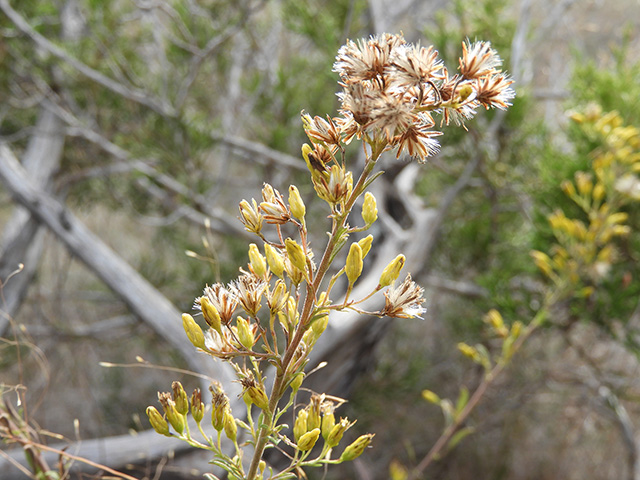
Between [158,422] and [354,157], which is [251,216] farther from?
[354,157]

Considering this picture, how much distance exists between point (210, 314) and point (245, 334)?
40 millimetres

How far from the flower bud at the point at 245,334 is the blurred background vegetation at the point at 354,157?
4.50ft

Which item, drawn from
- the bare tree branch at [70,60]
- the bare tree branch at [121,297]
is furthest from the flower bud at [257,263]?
the bare tree branch at [70,60]

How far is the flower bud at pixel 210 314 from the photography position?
0.48 meters

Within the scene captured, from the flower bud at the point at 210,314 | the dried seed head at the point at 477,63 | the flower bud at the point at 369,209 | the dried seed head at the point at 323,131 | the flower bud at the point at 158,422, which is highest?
the dried seed head at the point at 477,63

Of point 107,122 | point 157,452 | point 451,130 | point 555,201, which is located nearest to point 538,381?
point 555,201

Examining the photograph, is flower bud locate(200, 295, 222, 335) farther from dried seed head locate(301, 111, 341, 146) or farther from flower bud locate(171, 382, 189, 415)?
dried seed head locate(301, 111, 341, 146)

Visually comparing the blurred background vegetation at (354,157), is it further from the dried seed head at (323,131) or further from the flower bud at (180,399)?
the flower bud at (180,399)

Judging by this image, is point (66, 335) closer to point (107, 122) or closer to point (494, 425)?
point (107, 122)

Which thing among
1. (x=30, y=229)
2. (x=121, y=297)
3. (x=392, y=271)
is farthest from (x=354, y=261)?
(x=30, y=229)

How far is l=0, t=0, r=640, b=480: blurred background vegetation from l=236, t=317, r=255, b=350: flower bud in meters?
1.37

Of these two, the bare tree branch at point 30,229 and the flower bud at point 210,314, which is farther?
the bare tree branch at point 30,229

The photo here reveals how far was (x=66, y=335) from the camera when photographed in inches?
100.0

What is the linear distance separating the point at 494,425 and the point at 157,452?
6.34 ft
